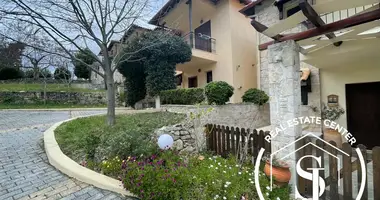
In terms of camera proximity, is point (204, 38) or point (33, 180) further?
point (204, 38)

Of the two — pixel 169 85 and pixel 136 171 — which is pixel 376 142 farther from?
pixel 169 85

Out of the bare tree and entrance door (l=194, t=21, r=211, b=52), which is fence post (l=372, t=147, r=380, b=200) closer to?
the bare tree

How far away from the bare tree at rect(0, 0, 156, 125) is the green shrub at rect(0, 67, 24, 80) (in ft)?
93.3

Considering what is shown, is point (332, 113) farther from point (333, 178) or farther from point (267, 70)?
point (333, 178)

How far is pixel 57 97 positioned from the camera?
75.0 feet

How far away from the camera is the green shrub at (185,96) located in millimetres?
9328

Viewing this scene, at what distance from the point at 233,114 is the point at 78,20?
7.45m

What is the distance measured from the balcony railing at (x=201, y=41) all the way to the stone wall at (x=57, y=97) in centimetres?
1502

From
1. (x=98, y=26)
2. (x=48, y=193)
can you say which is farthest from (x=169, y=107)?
(x=48, y=193)

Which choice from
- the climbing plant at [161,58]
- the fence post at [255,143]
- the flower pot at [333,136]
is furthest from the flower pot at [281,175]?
the climbing plant at [161,58]

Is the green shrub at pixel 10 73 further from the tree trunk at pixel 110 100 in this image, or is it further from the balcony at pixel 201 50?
the tree trunk at pixel 110 100

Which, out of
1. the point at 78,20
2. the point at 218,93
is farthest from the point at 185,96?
the point at 78,20

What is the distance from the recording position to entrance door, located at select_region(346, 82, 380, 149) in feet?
22.5

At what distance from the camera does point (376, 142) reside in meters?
6.89
